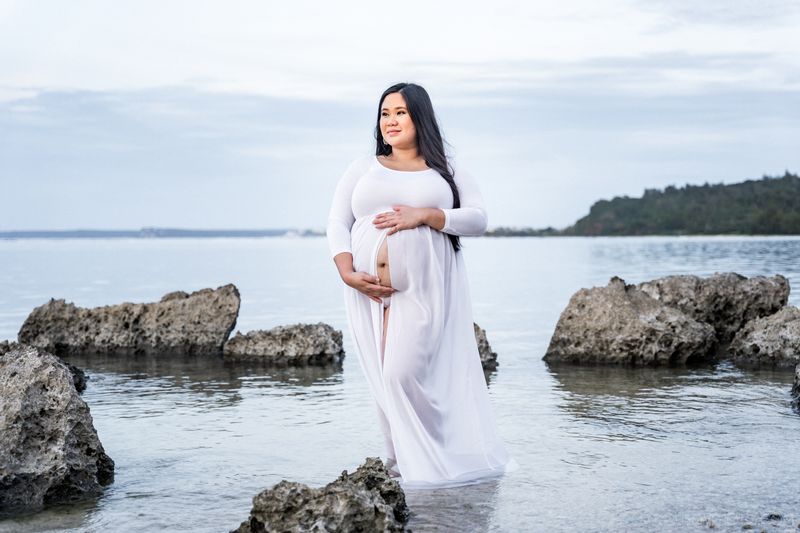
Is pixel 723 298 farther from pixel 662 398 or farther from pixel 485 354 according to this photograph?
pixel 662 398

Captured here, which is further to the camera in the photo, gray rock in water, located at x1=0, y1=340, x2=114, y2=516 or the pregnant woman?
the pregnant woman

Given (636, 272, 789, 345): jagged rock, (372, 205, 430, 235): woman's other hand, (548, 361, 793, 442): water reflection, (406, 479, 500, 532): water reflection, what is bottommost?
(406, 479, 500, 532): water reflection

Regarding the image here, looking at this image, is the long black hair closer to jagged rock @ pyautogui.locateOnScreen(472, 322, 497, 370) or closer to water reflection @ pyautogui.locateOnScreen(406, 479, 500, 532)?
water reflection @ pyautogui.locateOnScreen(406, 479, 500, 532)

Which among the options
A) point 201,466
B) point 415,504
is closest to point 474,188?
point 415,504

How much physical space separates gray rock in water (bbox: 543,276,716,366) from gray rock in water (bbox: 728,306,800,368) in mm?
391

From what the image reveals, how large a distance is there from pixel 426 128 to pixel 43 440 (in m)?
3.14

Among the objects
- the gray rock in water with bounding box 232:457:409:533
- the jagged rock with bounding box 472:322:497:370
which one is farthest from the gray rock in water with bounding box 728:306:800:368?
the gray rock in water with bounding box 232:457:409:533

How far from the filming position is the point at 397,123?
6.80m

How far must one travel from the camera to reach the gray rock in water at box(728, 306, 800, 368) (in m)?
11.8

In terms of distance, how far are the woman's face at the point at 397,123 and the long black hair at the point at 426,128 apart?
0.03 m

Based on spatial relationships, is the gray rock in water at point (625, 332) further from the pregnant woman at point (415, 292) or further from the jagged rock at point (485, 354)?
the pregnant woman at point (415, 292)

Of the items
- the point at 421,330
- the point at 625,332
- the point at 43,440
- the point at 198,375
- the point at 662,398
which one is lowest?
the point at 198,375

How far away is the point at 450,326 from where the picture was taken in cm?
693

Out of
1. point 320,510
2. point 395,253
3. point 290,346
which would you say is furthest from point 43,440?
point 290,346
